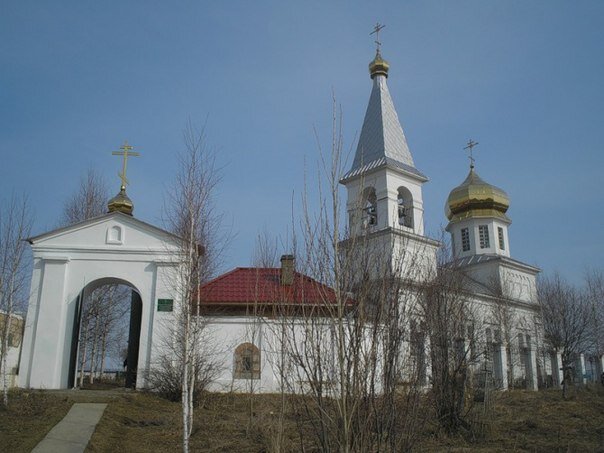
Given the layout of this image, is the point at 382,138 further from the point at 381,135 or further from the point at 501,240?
the point at 501,240

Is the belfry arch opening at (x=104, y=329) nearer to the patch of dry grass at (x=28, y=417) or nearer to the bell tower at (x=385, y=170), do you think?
the patch of dry grass at (x=28, y=417)

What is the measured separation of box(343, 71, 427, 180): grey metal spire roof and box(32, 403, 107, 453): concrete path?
66.9ft

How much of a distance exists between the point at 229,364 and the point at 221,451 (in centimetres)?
914

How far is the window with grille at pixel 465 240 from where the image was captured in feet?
146

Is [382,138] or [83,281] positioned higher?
[382,138]

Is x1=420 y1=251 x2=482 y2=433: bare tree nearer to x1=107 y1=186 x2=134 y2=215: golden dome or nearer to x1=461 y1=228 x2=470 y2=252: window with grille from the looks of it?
x1=107 y1=186 x2=134 y2=215: golden dome

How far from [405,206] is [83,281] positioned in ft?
58.6

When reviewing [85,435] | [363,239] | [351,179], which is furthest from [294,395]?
[351,179]

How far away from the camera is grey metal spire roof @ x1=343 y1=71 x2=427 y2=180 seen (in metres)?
32.0

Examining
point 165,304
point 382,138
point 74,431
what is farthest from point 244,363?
point 382,138

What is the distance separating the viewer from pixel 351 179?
3123 centimetres

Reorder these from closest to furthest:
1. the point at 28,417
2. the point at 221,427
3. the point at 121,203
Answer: the point at 28,417
the point at 221,427
the point at 121,203

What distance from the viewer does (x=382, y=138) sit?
108 feet

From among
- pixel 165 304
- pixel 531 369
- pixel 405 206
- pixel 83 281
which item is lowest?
pixel 531 369
